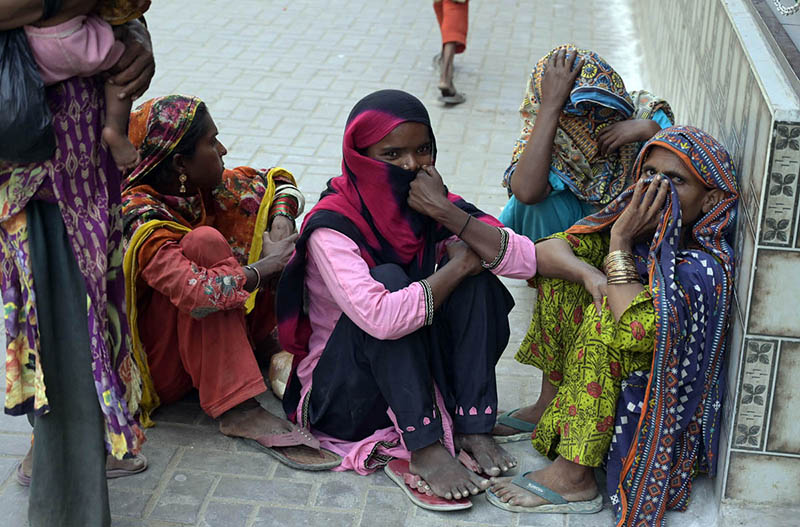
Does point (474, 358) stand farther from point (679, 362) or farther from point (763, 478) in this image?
point (763, 478)

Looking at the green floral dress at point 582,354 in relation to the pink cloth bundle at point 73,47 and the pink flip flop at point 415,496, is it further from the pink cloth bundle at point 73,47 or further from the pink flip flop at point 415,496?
the pink cloth bundle at point 73,47

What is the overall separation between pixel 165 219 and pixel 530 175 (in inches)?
56.2

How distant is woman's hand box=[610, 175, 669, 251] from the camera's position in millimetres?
2961

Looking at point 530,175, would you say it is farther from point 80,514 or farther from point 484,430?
point 80,514

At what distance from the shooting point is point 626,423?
296 centimetres

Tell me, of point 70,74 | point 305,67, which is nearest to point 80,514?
point 70,74

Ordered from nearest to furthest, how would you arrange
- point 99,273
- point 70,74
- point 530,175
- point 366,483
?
point 70,74 → point 99,273 → point 366,483 → point 530,175

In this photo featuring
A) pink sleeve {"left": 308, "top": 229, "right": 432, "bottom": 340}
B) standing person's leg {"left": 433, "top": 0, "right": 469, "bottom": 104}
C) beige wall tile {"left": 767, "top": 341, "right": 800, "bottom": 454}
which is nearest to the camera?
beige wall tile {"left": 767, "top": 341, "right": 800, "bottom": 454}

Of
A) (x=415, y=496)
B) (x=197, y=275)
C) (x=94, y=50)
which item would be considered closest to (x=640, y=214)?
(x=415, y=496)

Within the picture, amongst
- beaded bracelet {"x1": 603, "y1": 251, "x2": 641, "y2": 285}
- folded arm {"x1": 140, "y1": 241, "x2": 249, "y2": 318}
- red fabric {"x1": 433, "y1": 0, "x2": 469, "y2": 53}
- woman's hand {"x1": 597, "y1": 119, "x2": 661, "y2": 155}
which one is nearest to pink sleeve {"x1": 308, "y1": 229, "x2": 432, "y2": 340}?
folded arm {"x1": 140, "y1": 241, "x2": 249, "y2": 318}

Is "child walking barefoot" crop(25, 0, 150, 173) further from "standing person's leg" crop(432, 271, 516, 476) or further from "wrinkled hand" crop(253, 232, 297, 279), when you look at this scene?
"standing person's leg" crop(432, 271, 516, 476)


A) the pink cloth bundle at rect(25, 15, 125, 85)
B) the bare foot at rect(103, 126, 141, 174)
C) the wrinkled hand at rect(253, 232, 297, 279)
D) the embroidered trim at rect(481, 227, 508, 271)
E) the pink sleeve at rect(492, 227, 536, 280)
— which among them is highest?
the pink cloth bundle at rect(25, 15, 125, 85)

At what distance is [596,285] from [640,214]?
26 cm

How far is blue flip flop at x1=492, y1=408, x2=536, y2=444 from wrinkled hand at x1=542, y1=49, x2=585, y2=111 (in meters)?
1.19
